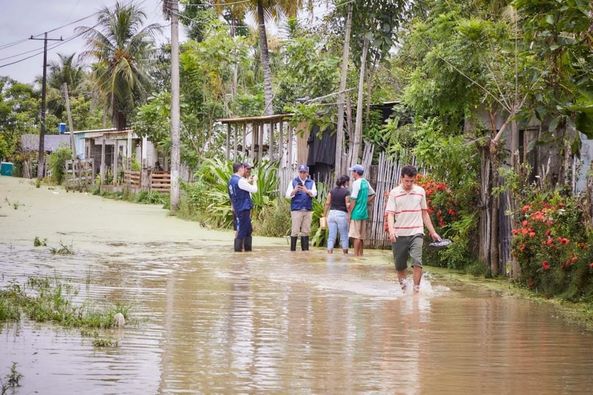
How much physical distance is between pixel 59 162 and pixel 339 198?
1639 inches

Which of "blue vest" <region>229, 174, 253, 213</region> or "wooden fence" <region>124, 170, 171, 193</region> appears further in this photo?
"wooden fence" <region>124, 170, 171, 193</region>

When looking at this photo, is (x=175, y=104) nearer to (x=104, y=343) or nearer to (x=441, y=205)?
(x=441, y=205)

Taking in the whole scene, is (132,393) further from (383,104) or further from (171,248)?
(383,104)

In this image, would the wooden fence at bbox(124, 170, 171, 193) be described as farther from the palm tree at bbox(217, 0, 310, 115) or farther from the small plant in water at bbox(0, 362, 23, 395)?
the small plant in water at bbox(0, 362, 23, 395)

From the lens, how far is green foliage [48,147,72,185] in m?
58.7

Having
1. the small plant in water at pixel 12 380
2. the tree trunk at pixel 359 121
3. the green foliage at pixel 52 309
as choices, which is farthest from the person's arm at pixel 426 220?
the tree trunk at pixel 359 121

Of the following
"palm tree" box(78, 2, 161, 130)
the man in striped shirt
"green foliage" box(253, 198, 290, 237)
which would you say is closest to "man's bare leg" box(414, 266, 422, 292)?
the man in striped shirt

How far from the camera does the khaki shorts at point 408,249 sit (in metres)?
13.7

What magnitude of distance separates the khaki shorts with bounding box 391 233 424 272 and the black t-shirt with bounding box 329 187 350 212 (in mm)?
6102

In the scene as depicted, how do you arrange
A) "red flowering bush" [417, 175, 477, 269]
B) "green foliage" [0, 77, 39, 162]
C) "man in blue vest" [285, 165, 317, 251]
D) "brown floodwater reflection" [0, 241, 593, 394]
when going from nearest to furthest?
1. "brown floodwater reflection" [0, 241, 593, 394]
2. "red flowering bush" [417, 175, 477, 269]
3. "man in blue vest" [285, 165, 317, 251]
4. "green foliage" [0, 77, 39, 162]

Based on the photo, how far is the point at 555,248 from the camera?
13680 mm

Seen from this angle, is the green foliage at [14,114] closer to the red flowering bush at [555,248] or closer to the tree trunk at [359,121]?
the tree trunk at [359,121]

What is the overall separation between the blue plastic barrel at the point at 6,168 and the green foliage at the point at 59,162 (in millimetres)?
23690

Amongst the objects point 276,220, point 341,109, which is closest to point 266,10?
point 276,220
